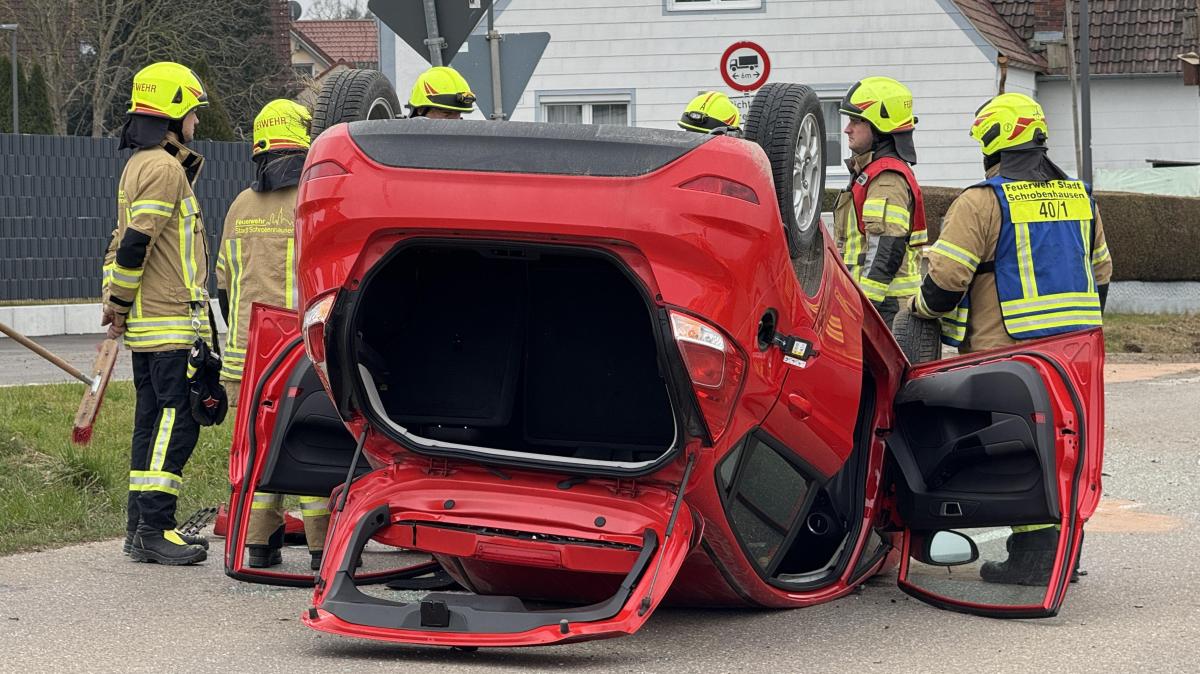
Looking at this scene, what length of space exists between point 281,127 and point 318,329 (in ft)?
7.32

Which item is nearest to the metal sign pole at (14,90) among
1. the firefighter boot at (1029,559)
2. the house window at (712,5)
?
the house window at (712,5)

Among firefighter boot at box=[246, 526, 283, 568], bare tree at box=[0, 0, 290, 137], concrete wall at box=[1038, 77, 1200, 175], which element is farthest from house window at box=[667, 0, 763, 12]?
firefighter boot at box=[246, 526, 283, 568]

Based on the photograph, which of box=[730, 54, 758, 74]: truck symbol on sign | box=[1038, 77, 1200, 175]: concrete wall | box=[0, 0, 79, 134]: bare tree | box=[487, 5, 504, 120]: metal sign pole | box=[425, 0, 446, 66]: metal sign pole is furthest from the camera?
box=[0, 0, 79, 134]: bare tree

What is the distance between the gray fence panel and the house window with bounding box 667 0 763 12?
30.1ft

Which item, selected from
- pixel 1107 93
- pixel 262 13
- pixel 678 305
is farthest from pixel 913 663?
pixel 262 13

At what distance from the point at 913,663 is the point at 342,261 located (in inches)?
80.3

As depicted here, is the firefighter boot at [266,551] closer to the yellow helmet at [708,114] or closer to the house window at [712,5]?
the yellow helmet at [708,114]

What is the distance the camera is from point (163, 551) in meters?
6.57

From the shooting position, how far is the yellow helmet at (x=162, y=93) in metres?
6.73

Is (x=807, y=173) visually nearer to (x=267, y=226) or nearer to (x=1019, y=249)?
(x=1019, y=249)

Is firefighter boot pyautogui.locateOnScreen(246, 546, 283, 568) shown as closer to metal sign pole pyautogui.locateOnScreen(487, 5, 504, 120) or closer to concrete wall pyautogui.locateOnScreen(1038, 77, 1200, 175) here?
metal sign pole pyautogui.locateOnScreen(487, 5, 504, 120)

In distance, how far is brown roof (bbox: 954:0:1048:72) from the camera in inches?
964

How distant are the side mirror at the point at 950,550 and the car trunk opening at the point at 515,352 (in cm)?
113

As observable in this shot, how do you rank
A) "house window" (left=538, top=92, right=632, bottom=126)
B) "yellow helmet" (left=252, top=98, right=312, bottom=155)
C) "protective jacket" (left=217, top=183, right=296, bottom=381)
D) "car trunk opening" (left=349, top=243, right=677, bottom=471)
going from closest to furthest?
"car trunk opening" (left=349, top=243, right=677, bottom=471), "yellow helmet" (left=252, top=98, right=312, bottom=155), "protective jacket" (left=217, top=183, right=296, bottom=381), "house window" (left=538, top=92, right=632, bottom=126)
